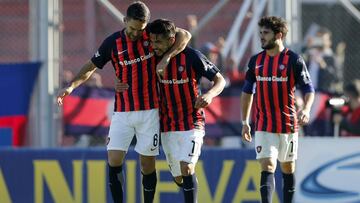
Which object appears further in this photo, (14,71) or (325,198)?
(14,71)

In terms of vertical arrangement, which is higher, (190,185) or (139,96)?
(139,96)

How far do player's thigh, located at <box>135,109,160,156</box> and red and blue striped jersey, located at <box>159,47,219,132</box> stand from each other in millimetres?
91

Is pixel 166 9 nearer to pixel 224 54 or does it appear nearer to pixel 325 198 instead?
pixel 224 54

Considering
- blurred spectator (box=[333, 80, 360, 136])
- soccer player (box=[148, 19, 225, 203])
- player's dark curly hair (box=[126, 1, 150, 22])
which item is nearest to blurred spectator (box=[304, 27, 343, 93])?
blurred spectator (box=[333, 80, 360, 136])

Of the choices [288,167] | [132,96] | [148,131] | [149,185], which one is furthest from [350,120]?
[132,96]

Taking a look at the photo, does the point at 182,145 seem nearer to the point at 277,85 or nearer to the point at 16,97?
the point at 277,85

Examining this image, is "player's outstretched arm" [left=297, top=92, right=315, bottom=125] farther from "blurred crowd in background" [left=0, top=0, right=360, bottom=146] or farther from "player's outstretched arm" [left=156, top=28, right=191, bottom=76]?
"blurred crowd in background" [left=0, top=0, right=360, bottom=146]

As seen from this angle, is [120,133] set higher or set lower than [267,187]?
higher

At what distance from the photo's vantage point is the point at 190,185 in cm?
995

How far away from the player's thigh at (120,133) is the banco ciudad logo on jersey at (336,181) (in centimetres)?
284

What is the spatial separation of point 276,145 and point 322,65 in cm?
390

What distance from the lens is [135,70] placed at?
32.7 feet

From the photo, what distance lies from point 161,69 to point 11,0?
5838 millimetres

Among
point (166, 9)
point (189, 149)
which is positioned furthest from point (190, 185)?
point (166, 9)
